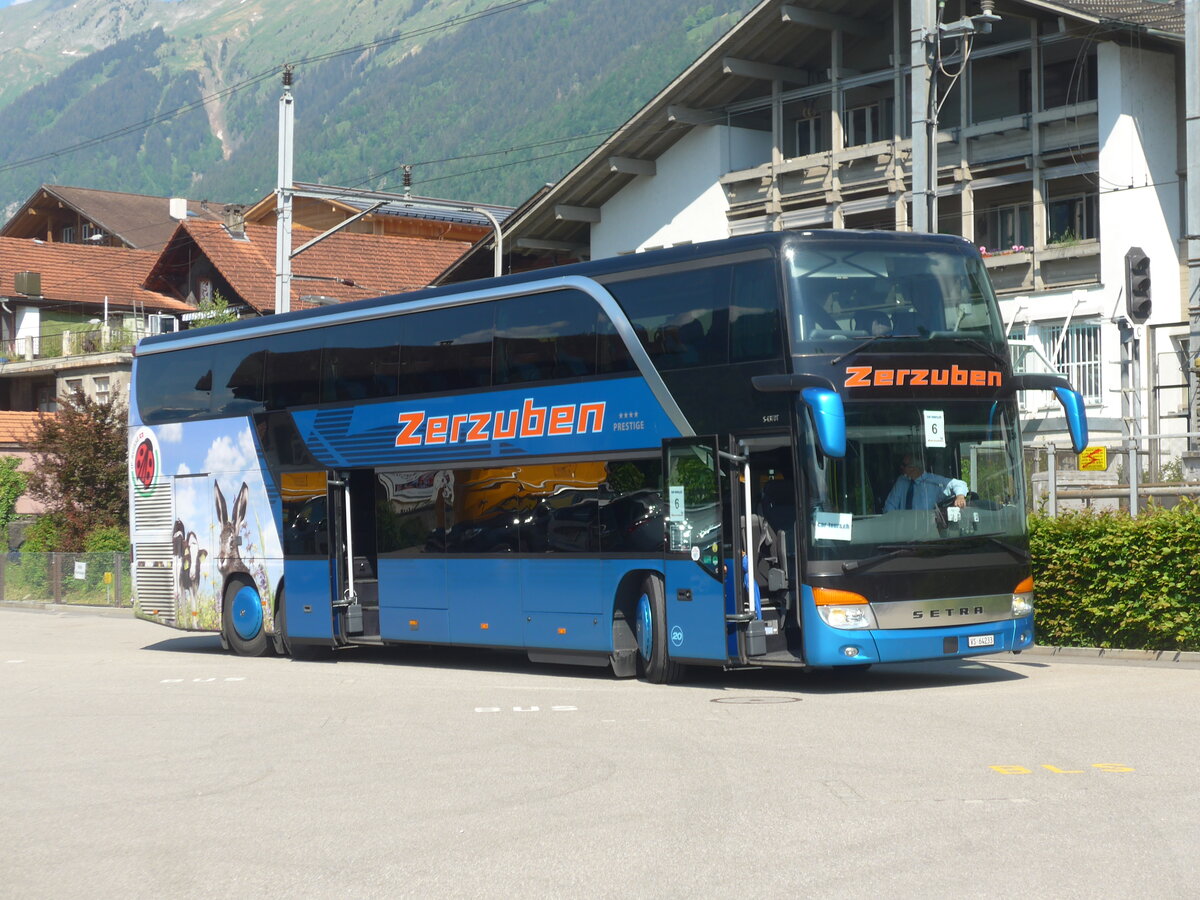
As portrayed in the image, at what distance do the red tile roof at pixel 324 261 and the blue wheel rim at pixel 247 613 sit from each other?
36615 millimetres

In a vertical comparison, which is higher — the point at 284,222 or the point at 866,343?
the point at 284,222

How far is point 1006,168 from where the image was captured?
110 ft

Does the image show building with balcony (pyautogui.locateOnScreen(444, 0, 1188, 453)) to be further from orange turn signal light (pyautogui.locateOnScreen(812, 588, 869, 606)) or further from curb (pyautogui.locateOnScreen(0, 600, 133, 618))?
orange turn signal light (pyautogui.locateOnScreen(812, 588, 869, 606))

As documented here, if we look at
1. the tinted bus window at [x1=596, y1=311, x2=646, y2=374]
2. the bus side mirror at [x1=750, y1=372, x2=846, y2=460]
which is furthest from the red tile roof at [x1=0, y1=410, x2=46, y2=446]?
the bus side mirror at [x1=750, y1=372, x2=846, y2=460]

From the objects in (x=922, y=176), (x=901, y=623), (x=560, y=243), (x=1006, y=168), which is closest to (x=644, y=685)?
(x=901, y=623)

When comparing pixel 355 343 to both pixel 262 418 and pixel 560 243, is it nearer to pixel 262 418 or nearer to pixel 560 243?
pixel 262 418

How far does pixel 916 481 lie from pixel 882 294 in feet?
5.58

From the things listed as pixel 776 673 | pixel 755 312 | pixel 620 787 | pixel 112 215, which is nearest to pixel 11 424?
pixel 112 215

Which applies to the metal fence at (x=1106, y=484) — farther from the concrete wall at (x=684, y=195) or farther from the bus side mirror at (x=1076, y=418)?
the concrete wall at (x=684, y=195)

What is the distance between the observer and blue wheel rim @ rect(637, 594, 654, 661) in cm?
1684

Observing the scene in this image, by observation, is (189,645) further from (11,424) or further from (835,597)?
(11,424)

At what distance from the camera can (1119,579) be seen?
17922 mm

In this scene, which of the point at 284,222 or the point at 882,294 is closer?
the point at 882,294

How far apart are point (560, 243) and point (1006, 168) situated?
1141 cm
